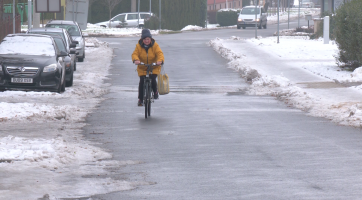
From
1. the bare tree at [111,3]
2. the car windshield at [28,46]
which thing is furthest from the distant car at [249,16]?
the car windshield at [28,46]

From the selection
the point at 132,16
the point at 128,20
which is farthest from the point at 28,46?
the point at 132,16

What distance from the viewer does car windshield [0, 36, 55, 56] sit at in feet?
54.7

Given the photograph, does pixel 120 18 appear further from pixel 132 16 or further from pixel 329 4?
pixel 329 4

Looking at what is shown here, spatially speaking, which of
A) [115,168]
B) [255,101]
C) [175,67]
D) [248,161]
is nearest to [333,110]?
[255,101]

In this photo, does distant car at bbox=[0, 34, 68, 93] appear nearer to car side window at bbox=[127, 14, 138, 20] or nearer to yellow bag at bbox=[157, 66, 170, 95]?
yellow bag at bbox=[157, 66, 170, 95]

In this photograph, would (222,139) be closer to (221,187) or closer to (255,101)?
(221,187)

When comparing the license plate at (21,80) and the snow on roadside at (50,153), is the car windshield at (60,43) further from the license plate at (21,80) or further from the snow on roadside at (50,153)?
the snow on roadside at (50,153)

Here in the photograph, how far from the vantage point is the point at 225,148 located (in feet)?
30.6

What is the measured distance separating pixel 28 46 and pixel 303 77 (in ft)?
26.2

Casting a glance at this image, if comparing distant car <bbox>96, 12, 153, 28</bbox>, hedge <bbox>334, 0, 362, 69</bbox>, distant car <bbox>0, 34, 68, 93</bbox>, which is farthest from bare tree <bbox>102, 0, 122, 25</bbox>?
distant car <bbox>0, 34, 68, 93</bbox>

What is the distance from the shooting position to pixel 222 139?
10.1 meters

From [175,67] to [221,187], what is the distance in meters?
17.7

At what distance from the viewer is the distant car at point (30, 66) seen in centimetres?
1555

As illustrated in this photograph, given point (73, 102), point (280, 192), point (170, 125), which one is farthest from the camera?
point (73, 102)
